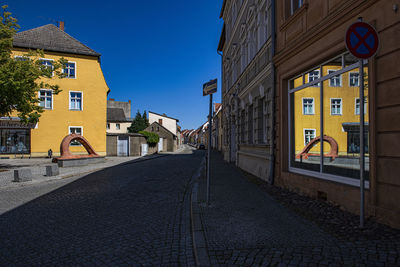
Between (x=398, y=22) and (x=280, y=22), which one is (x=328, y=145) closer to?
(x=398, y=22)

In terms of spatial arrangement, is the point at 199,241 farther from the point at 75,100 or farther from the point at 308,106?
the point at 75,100

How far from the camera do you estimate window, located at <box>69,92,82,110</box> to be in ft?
82.2

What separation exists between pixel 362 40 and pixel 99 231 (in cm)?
515

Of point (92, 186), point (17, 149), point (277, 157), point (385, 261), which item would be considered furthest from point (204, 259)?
point (17, 149)

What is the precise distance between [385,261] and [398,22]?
349 cm

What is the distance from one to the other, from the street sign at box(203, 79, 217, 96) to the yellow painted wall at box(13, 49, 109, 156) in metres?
21.5

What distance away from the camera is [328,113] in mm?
6406

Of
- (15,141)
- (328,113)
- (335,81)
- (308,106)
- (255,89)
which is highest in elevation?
(255,89)

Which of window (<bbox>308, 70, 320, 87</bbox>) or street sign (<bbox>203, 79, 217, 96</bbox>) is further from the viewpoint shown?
window (<bbox>308, 70, 320, 87</bbox>)

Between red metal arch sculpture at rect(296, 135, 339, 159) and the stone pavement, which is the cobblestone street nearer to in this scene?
the stone pavement

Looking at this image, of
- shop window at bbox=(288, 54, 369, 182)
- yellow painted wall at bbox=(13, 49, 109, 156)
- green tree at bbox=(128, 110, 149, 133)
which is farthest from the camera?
green tree at bbox=(128, 110, 149, 133)

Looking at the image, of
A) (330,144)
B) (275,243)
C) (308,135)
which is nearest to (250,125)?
(308,135)

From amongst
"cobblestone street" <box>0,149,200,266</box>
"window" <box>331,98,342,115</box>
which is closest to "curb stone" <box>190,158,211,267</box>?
"cobblestone street" <box>0,149,200,266</box>

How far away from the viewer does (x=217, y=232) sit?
414cm
